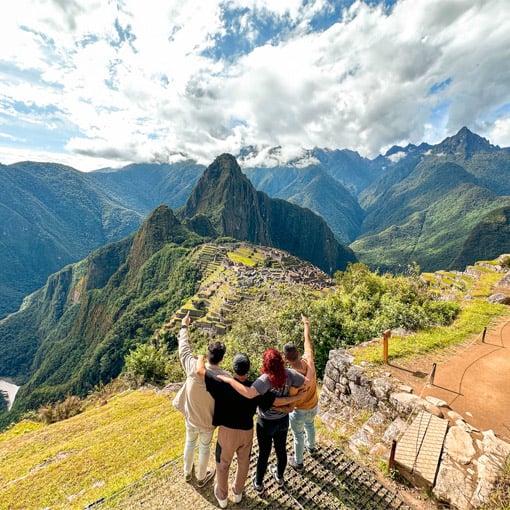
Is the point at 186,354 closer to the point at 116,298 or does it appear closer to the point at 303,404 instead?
the point at 303,404

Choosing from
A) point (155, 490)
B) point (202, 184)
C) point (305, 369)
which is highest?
point (202, 184)

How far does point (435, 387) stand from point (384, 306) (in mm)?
6630

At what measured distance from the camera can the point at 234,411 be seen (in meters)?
4.30

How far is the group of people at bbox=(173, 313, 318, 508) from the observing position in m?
4.26

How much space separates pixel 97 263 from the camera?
525 feet

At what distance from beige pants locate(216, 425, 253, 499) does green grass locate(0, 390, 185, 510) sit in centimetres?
224

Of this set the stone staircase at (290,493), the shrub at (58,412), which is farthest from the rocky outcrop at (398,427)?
the shrub at (58,412)

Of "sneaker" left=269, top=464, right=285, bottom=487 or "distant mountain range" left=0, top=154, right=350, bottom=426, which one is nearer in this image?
"sneaker" left=269, top=464, right=285, bottom=487

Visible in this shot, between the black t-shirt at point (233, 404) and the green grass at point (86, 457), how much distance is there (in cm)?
312

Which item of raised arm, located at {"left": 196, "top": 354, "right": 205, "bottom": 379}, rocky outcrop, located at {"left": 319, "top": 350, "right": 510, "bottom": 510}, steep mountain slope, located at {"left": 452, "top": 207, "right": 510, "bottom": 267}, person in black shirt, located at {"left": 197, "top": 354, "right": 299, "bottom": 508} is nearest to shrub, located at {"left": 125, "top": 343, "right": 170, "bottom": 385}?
rocky outcrop, located at {"left": 319, "top": 350, "right": 510, "bottom": 510}

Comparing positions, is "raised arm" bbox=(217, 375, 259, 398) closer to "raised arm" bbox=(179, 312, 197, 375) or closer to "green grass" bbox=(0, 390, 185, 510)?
"raised arm" bbox=(179, 312, 197, 375)

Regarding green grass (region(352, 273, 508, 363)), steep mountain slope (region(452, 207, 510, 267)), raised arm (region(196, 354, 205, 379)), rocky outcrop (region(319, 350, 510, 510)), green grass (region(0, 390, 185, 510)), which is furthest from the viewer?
steep mountain slope (region(452, 207, 510, 267))

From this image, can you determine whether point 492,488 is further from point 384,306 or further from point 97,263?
point 97,263

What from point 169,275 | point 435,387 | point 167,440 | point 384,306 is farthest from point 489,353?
point 169,275
